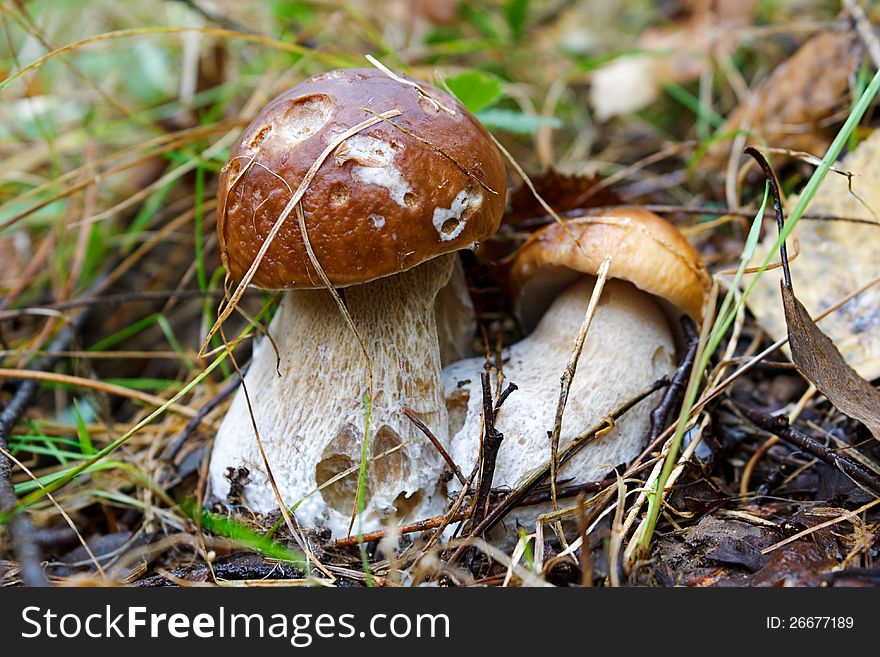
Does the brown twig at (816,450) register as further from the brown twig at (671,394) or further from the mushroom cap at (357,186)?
the mushroom cap at (357,186)

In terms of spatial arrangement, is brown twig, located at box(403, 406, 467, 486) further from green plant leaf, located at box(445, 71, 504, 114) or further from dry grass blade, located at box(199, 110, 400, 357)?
green plant leaf, located at box(445, 71, 504, 114)

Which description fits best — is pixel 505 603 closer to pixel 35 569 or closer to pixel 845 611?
pixel 845 611

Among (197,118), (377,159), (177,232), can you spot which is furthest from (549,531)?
(197,118)

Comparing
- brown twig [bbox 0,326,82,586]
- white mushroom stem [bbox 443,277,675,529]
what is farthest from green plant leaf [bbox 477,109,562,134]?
brown twig [bbox 0,326,82,586]

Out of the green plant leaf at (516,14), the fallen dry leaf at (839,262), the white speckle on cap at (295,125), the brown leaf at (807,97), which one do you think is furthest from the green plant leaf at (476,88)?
the green plant leaf at (516,14)

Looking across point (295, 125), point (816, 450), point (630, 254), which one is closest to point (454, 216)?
point (295, 125)

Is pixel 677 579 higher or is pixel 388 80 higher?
pixel 388 80

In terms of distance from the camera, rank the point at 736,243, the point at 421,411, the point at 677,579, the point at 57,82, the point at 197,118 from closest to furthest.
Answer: the point at 677,579 < the point at 421,411 < the point at 736,243 < the point at 197,118 < the point at 57,82
